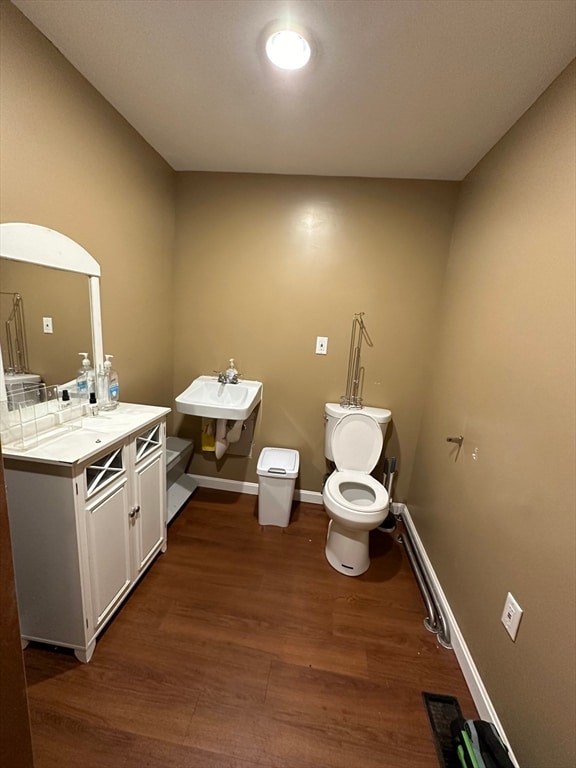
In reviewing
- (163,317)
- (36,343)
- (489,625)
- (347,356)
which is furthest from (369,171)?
(489,625)

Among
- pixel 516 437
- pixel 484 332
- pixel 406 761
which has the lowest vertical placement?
pixel 406 761

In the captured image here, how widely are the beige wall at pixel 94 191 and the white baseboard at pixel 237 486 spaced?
0.78m

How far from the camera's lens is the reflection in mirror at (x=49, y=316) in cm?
123

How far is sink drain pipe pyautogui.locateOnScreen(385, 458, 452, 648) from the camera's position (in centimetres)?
150

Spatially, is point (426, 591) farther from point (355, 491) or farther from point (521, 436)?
point (521, 436)

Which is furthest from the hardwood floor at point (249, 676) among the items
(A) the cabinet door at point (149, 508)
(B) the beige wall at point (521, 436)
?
(B) the beige wall at point (521, 436)

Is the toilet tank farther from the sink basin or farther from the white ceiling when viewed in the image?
the white ceiling

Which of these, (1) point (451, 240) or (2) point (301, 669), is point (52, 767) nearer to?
(2) point (301, 669)

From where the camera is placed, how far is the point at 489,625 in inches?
49.1

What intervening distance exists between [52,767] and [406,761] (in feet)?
3.80

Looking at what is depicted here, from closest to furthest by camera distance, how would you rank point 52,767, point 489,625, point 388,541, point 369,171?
point 52,767 → point 489,625 → point 369,171 → point 388,541

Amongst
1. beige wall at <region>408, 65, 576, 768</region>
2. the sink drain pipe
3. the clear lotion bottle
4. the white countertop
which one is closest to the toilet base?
the sink drain pipe

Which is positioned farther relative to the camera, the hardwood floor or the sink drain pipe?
the sink drain pipe

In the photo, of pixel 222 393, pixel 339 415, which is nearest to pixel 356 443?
pixel 339 415
